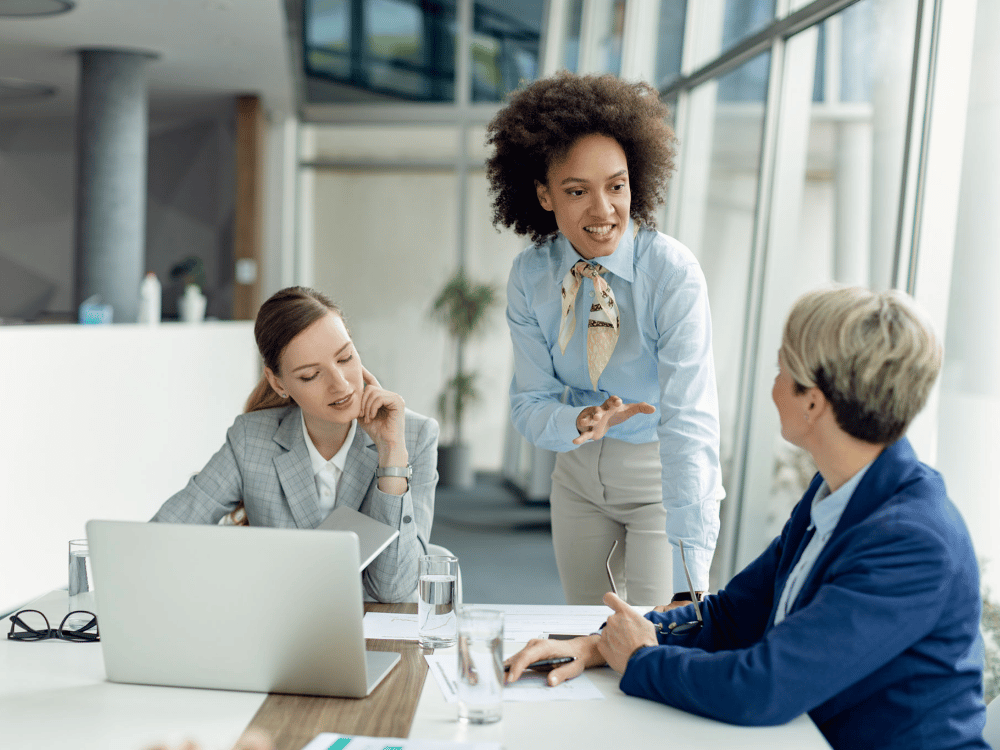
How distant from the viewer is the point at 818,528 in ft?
4.47

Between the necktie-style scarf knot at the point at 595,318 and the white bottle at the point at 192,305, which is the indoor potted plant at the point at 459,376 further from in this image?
the necktie-style scarf knot at the point at 595,318

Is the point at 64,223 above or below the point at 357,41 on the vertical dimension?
below

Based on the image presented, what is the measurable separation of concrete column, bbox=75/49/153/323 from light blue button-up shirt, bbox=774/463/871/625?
576cm

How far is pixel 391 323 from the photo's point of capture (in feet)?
28.2

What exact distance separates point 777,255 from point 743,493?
3.31 ft

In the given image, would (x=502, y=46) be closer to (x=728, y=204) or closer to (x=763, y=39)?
(x=728, y=204)

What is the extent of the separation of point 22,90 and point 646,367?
24.6 feet

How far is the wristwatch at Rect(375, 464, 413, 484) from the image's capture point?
1976mm

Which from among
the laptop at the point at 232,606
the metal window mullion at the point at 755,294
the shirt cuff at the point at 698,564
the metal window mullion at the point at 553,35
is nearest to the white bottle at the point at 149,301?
the metal window mullion at the point at 755,294

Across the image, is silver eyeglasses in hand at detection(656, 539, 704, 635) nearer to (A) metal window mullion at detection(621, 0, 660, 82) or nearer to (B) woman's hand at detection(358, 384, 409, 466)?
(B) woman's hand at detection(358, 384, 409, 466)

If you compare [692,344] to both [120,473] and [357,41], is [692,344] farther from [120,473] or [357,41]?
[357,41]

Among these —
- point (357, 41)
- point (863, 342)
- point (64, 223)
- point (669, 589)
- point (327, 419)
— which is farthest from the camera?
point (64, 223)

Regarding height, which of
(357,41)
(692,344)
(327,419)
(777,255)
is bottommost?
(327,419)

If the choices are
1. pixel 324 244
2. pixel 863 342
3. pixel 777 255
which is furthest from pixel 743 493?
pixel 324 244
